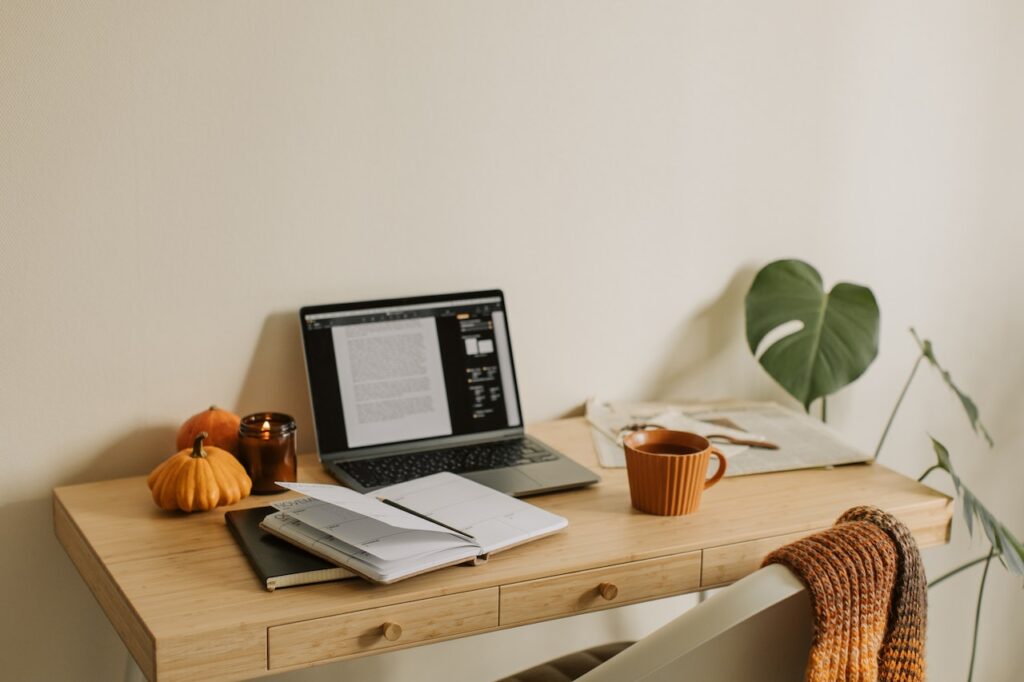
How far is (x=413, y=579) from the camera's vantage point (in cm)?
119

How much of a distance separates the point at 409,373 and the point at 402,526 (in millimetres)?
480

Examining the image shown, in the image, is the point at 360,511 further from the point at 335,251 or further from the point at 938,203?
the point at 938,203

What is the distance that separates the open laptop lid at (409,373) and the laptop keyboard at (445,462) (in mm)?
34

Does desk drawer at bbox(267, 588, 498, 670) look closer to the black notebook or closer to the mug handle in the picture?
the black notebook

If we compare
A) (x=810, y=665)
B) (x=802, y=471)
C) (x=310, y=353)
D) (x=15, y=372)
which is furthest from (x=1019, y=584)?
(x=15, y=372)

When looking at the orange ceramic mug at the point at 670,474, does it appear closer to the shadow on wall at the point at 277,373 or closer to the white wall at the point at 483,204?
the white wall at the point at 483,204

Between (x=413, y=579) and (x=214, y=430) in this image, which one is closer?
(x=413, y=579)

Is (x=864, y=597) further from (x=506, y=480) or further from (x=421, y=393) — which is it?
(x=421, y=393)

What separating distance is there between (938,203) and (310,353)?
1.23m

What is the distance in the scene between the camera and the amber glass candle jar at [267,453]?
4.59 ft

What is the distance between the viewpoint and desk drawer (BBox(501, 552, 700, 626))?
1.22 meters

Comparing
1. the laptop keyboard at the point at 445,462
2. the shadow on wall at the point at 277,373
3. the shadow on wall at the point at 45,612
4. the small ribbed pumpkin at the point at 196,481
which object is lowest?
the shadow on wall at the point at 45,612

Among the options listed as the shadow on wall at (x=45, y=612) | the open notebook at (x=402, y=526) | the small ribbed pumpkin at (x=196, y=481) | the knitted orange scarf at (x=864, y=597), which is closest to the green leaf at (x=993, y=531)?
the knitted orange scarf at (x=864, y=597)

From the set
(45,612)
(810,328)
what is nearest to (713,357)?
(810,328)
